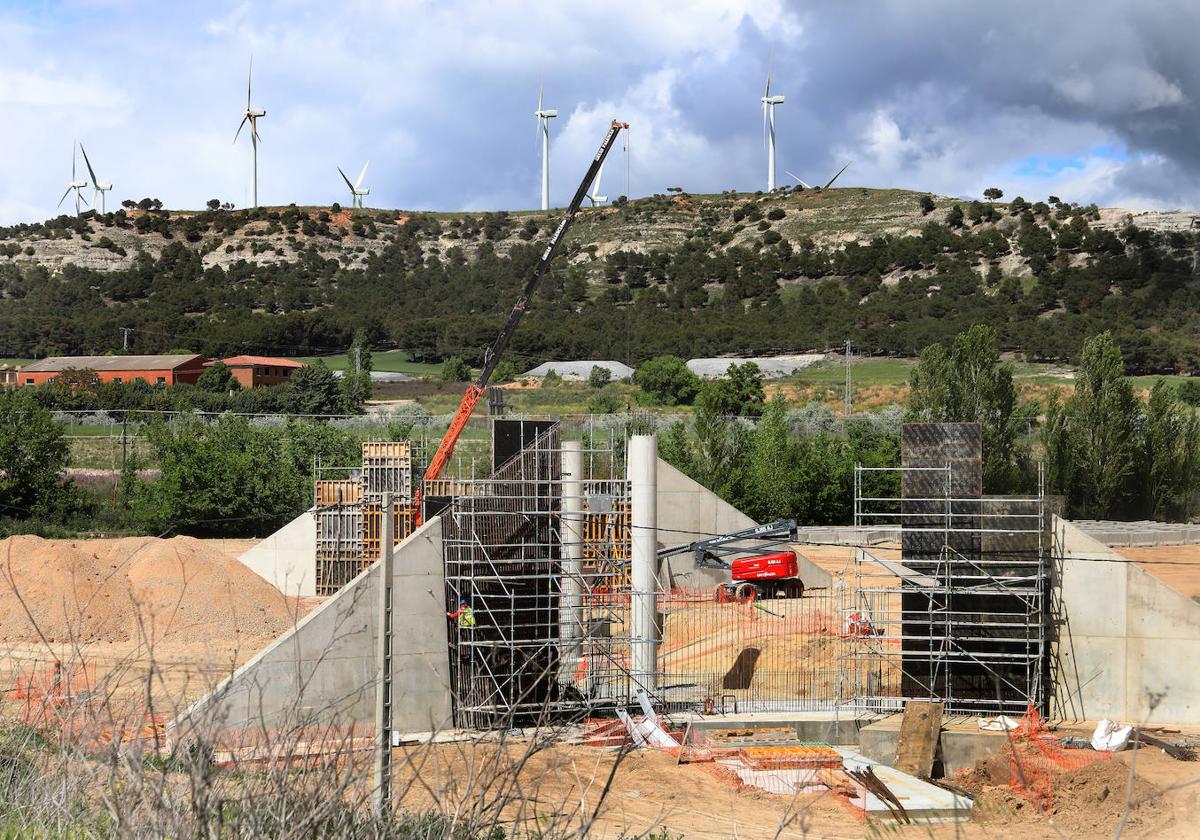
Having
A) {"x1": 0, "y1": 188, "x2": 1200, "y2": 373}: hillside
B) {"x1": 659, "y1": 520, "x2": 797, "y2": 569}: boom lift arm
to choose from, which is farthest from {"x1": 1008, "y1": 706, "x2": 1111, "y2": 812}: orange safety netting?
{"x1": 0, "y1": 188, "x2": 1200, "y2": 373}: hillside

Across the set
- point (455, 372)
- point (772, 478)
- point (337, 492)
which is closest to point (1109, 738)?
point (337, 492)

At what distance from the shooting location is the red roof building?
86125 mm

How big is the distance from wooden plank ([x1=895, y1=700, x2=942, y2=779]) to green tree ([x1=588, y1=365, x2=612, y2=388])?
67460 mm

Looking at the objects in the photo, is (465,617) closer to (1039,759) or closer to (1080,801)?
(1039,759)

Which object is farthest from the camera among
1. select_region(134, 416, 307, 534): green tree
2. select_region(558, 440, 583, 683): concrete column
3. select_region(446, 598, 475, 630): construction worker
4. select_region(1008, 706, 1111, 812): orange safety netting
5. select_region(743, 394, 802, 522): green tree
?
select_region(743, 394, 802, 522): green tree

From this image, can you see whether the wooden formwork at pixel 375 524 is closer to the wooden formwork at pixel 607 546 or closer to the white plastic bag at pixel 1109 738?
the wooden formwork at pixel 607 546

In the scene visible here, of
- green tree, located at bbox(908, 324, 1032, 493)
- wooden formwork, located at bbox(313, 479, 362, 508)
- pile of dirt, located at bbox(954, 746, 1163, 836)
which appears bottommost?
pile of dirt, located at bbox(954, 746, 1163, 836)

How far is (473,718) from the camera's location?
19.9 metres

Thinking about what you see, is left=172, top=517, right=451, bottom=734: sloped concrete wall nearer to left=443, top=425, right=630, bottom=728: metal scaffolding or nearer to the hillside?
left=443, top=425, right=630, bottom=728: metal scaffolding

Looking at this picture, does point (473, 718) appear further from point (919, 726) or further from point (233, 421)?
point (233, 421)

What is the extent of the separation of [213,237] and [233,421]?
9112 centimetres

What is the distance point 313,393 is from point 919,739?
207ft

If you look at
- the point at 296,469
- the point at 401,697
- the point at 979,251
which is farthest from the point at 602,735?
the point at 979,251

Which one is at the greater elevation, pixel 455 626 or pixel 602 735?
pixel 455 626
